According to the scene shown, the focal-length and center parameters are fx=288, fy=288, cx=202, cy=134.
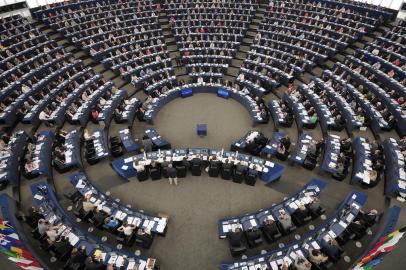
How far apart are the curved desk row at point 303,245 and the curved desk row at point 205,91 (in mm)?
10120

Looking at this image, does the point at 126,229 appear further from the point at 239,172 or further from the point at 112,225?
the point at 239,172

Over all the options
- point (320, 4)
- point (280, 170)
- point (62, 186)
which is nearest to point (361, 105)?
point (280, 170)

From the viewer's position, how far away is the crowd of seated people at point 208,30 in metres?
29.6

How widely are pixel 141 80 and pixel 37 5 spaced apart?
18.5 m

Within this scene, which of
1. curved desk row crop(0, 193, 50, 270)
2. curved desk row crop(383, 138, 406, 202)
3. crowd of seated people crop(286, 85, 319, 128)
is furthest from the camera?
crowd of seated people crop(286, 85, 319, 128)

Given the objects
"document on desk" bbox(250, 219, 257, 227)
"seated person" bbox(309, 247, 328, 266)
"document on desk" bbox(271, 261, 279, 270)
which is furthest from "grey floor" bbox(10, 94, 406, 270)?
"document on desk" bbox(271, 261, 279, 270)

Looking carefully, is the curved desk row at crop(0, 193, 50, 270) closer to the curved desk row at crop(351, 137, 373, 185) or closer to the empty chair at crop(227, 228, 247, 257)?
the empty chair at crop(227, 228, 247, 257)

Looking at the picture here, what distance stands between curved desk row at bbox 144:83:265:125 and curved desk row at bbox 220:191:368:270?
1012 cm

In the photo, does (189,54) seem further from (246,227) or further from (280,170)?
Result: (246,227)

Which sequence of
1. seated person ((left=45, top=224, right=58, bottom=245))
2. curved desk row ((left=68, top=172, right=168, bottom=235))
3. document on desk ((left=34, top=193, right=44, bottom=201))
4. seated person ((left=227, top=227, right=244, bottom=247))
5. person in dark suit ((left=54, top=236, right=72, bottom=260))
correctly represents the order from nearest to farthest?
1. person in dark suit ((left=54, top=236, right=72, bottom=260))
2. seated person ((left=45, top=224, right=58, bottom=245))
3. seated person ((left=227, top=227, right=244, bottom=247))
4. curved desk row ((left=68, top=172, right=168, bottom=235))
5. document on desk ((left=34, top=193, right=44, bottom=201))

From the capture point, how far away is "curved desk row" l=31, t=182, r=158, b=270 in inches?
493

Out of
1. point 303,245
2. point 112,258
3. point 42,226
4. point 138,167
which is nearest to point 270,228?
point 303,245

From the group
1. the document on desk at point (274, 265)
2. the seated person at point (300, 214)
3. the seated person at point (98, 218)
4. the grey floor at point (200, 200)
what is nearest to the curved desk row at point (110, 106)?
the grey floor at point (200, 200)

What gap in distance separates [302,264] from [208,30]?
26.9 m
